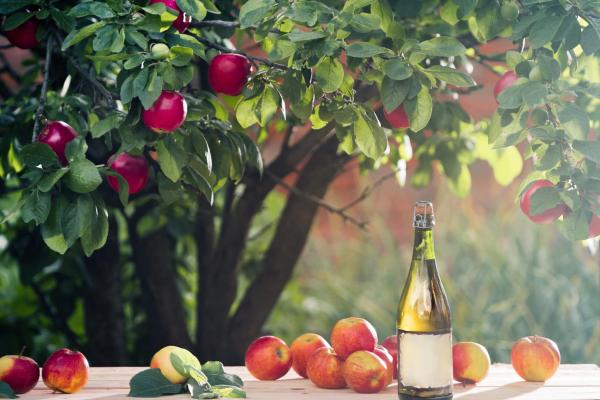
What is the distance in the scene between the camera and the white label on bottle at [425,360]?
1.30m

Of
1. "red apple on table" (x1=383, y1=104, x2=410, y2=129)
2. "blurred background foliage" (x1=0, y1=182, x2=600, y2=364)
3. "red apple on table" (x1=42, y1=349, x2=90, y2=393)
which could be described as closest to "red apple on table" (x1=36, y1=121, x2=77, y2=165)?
"red apple on table" (x1=42, y1=349, x2=90, y2=393)

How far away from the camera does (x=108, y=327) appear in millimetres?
2295

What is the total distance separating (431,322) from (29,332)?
1440 millimetres

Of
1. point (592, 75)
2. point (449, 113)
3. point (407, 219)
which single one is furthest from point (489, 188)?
point (592, 75)

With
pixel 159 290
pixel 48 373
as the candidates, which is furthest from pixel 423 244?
pixel 159 290

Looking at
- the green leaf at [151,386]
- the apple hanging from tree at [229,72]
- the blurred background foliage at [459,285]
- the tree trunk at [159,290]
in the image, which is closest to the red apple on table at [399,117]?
the apple hanging from tree at [229,72]

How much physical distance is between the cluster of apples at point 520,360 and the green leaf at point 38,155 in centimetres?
76

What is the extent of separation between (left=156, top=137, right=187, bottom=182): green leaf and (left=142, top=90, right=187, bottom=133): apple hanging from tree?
48 mm

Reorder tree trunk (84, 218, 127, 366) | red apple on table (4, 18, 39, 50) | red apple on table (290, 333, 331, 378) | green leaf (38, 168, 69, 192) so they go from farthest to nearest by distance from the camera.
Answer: tree trunk (84, 218, 127, 366) → red apple on table (290, 333, 331, 378) → red apple on table (4, 18, 39, 50) → green leaf (38, 168, 69, 192)

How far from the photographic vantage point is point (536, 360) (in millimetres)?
1498

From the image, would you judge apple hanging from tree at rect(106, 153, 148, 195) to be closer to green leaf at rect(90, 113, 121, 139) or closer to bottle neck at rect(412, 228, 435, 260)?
green leaf at rect(90, 113, 121, 139)

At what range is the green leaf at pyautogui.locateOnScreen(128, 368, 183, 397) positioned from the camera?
53.6 inches

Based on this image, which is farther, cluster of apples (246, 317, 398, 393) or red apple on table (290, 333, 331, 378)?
red apple on table (290, 333, 331, 378)

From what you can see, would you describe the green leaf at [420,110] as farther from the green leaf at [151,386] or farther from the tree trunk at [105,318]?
the tree trunk at [105,318]
